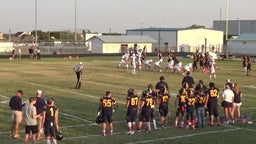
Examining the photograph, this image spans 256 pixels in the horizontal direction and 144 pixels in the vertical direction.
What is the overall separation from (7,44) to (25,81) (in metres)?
54.8

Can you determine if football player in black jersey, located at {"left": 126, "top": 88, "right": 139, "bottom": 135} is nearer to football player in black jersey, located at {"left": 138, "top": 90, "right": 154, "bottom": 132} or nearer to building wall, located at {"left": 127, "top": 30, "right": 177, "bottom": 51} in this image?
football player in black jersey, located at {"left": 138, "top": 90, "right": 154, "bottom": 132}

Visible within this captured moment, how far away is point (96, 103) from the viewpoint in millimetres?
22484

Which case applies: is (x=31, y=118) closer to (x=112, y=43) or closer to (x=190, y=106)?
(x=190, y=106)

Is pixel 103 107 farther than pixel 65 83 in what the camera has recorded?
No

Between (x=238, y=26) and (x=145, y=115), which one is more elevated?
(x=238, y=26)

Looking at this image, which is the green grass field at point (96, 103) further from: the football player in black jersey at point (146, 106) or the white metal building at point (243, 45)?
the white metal building at point (243, 45)

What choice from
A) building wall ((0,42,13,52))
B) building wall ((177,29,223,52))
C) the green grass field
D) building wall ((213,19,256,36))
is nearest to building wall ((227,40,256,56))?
building wall ((177,29,223,52))

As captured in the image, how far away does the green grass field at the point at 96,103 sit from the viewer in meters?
15.6

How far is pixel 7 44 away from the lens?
8400 cm

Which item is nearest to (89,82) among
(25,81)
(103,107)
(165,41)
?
(25,81)

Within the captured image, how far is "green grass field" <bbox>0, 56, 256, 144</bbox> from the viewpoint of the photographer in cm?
1560

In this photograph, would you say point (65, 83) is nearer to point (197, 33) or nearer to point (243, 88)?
point (243, 88)

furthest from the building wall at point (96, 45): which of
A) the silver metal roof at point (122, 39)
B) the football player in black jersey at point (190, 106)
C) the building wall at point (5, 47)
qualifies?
the football player in black jersey at point (190, 106)

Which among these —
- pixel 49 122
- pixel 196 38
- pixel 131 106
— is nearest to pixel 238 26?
pixel 196 38
